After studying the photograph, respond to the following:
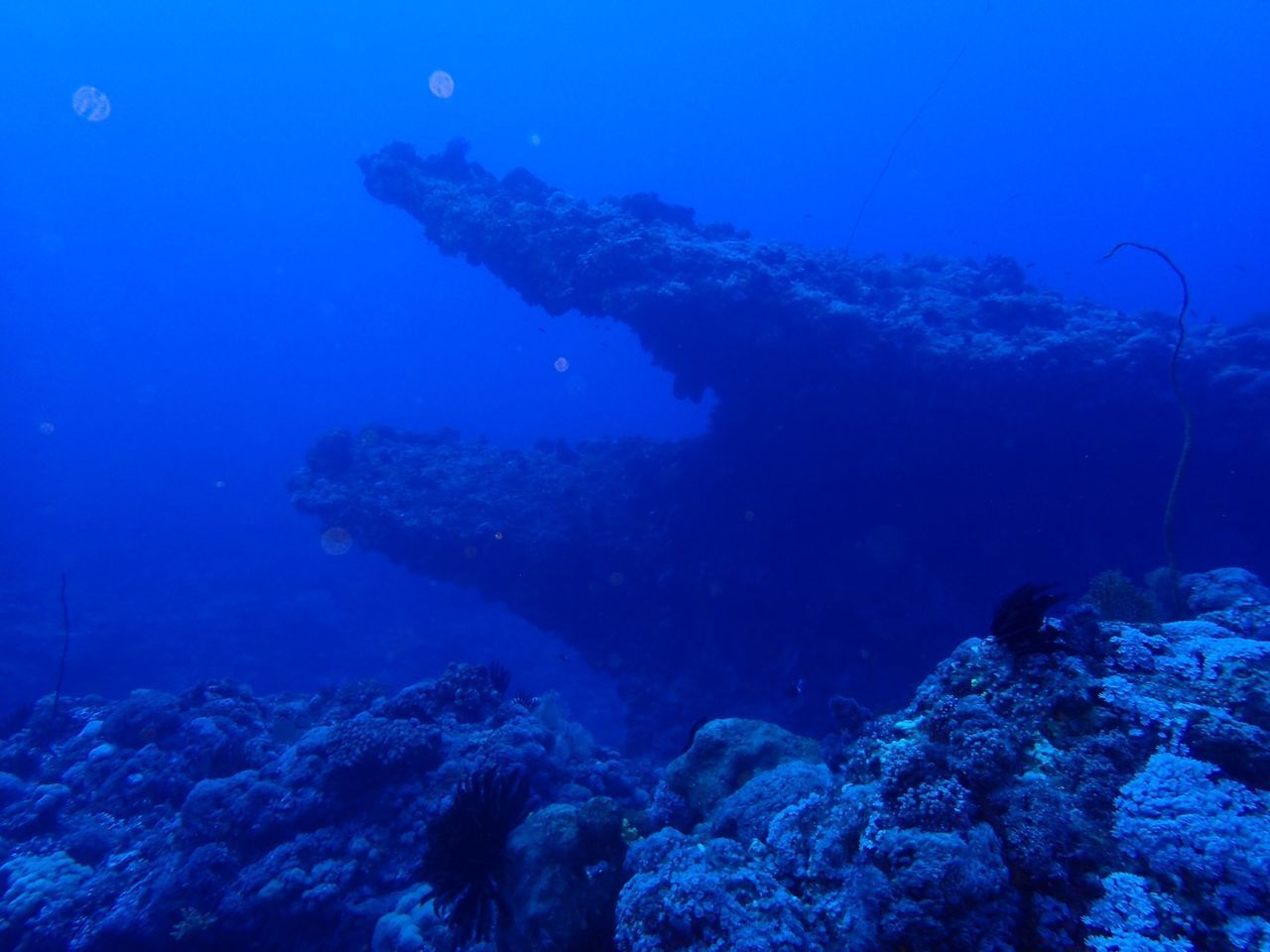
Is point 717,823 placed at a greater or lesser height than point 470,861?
greater

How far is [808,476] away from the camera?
17203mm

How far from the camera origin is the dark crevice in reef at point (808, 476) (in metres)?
14.8

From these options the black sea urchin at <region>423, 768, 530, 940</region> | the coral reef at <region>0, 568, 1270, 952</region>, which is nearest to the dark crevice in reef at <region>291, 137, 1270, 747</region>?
the coral reef at <region>0, 568, 1270, 952</region>

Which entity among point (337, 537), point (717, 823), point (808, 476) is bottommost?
point (717, 823)

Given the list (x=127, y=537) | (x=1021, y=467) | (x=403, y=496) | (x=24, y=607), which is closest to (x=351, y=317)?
(x=127, y=537)

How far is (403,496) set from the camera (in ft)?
66.7

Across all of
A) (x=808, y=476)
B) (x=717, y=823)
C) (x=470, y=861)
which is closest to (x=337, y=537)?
(x=808, y=476)

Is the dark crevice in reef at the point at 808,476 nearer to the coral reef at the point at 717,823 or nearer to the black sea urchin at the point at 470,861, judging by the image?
the coral reef at the point at 717,823

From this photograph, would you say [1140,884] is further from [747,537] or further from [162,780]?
[747,537]

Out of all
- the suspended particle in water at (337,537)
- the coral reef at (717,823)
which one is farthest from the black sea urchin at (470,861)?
the suspended particle in water at (337,537)

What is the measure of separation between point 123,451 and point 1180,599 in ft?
328

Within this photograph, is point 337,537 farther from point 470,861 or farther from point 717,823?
point 717,823

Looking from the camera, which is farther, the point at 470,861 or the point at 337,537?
the point at 337,537

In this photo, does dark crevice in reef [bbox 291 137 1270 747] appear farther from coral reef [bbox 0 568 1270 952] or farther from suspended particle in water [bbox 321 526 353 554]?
coral reef [bbox 0 568 1270 952]
